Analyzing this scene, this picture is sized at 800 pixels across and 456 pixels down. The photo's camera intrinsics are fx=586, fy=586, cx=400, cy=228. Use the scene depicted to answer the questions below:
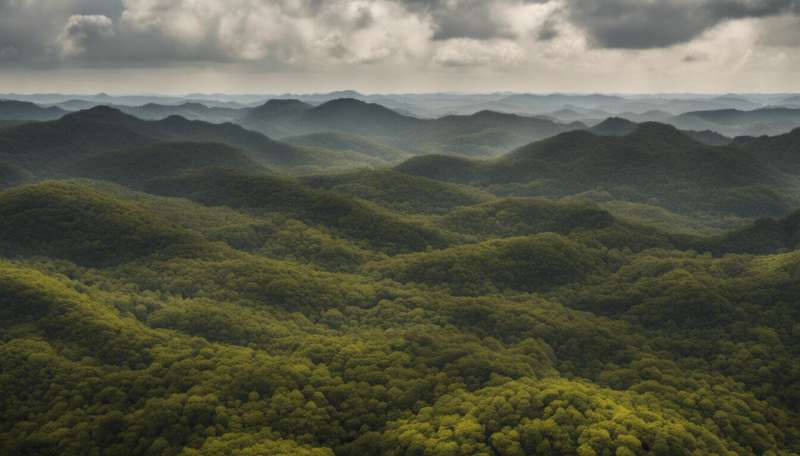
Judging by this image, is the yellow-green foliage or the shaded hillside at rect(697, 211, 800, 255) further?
the shaded hillside at rect(697, 211, 800, 255)

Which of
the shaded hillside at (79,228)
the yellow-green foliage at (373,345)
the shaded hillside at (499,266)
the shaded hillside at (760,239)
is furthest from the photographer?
the shaded hillside at (760,239)

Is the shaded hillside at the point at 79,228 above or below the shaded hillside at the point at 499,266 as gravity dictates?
above

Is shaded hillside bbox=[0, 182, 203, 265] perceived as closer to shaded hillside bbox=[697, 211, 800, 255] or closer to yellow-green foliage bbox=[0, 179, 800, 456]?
yellow-green foliage bbox=[0, 179, 800, 456]

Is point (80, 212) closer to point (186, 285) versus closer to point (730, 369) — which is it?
point (186, 285)

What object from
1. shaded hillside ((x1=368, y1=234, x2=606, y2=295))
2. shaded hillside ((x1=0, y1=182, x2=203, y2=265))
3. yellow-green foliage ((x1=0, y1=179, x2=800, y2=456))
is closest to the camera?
yellow-green foliage ((x1=0, y1=179, x2=800, y2=456))

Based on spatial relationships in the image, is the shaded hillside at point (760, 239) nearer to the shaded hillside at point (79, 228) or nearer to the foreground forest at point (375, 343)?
the foreground forest at point (375, 343)

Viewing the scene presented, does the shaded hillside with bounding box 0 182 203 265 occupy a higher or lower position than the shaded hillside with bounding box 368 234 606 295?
higher

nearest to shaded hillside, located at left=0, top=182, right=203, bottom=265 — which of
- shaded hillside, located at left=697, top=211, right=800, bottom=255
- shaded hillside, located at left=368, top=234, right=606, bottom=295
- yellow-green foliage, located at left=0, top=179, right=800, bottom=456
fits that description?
yellow-green foliage, located at left=0, top=179, right=800, bottom=456

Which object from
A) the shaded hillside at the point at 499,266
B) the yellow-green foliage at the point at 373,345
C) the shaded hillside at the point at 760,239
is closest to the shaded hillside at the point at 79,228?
the yellow-green foliage at the point at 373,345

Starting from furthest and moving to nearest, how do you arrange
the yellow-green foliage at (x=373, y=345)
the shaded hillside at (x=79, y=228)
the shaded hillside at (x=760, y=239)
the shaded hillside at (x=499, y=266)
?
the shaded hillside at (x=760, y=239) < the shaded hillside at (x=499, y=266) < the shaded hillside at (x=79, y=228) < the yellow-green foliage at (x=373, y=345)

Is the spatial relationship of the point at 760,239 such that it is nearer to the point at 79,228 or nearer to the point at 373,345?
the point at 373,345

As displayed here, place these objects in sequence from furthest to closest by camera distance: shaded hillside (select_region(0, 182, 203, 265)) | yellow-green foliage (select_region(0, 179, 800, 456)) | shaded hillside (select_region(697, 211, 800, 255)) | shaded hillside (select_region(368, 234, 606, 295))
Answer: shaded hillside (select_region(697, 211, 800, 255))
shaded hillside (select_region(368, 234, 606, 295))
shaded hillside (select_region(0, 182, 203, 265))
yellow-green foliage (select_region(0, 179, 800, 456))
